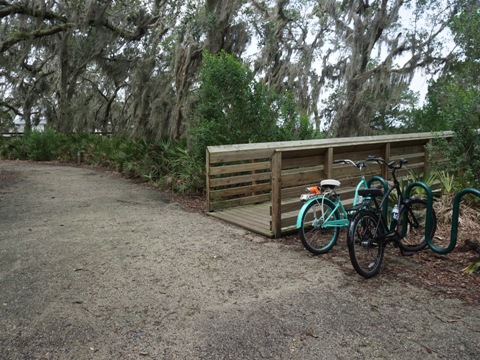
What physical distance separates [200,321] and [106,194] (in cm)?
673

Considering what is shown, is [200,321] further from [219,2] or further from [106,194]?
[219,2]

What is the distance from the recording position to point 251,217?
6750 mm

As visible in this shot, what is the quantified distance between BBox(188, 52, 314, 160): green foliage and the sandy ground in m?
3.19

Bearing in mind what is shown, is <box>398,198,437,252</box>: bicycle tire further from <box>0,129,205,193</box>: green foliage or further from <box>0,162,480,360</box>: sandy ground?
<box>0,129,205,193</box>: green foliage

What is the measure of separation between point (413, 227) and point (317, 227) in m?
1.37

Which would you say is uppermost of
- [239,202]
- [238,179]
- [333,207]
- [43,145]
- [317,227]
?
[43,145]

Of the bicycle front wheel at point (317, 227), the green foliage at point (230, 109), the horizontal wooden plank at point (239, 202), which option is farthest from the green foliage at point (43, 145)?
the bicycle front wheel at point (317, 227)

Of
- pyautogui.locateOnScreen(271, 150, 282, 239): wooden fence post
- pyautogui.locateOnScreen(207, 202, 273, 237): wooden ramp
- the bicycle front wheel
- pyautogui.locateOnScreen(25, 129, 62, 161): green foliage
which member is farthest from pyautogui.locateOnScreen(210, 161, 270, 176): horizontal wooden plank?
pyautogui.locateOnScreen(25, 129, 62, 161): green foliage

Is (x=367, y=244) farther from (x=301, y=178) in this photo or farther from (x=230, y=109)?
(x=230, y=109)

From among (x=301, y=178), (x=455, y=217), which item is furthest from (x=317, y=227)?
(x=455, y=217)

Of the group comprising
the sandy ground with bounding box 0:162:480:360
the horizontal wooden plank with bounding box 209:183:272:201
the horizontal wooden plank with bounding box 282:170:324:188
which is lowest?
Answer: the sandy ground with bounding box 0:162:480:360

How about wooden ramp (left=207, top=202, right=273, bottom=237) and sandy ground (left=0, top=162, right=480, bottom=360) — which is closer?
sandy ground (left=0, top=162, right=480, bottom=360)

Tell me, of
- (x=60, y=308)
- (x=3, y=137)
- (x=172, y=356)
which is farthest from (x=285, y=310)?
(x=3, y=137)

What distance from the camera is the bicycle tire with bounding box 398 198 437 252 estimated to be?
15.4ft
